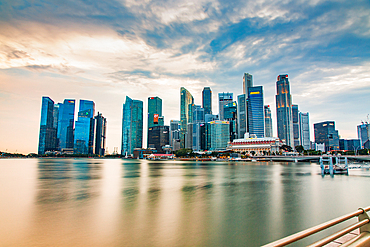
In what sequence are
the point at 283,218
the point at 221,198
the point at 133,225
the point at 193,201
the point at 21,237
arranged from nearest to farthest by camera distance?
1. the point at 21,237
2. the point at 133,225
3. the point at 283,218
4. the point at 193,201
5. the point at 221,198

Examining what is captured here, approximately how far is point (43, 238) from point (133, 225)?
675 centimetres

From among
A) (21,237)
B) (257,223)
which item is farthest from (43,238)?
(257,223)

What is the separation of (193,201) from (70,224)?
593 inches

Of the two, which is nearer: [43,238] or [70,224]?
[43,238]

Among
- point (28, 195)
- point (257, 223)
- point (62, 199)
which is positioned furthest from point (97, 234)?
point (28, 195)

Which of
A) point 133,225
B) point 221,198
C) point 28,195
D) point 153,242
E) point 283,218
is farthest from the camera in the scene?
point 28,195

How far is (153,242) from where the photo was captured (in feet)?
53.2

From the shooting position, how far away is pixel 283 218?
2202 centimetres

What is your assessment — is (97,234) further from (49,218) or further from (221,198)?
(221,198)

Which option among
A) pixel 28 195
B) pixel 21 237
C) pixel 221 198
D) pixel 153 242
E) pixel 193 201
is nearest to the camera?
pixel 153 242

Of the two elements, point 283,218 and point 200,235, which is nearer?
point 200,235

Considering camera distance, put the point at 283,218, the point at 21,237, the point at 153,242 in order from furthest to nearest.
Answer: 1. the point at 283,218
2. the point at 21,237
3. the point at 153,242

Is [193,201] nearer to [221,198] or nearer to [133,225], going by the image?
[221,198]

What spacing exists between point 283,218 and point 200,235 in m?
9.50
